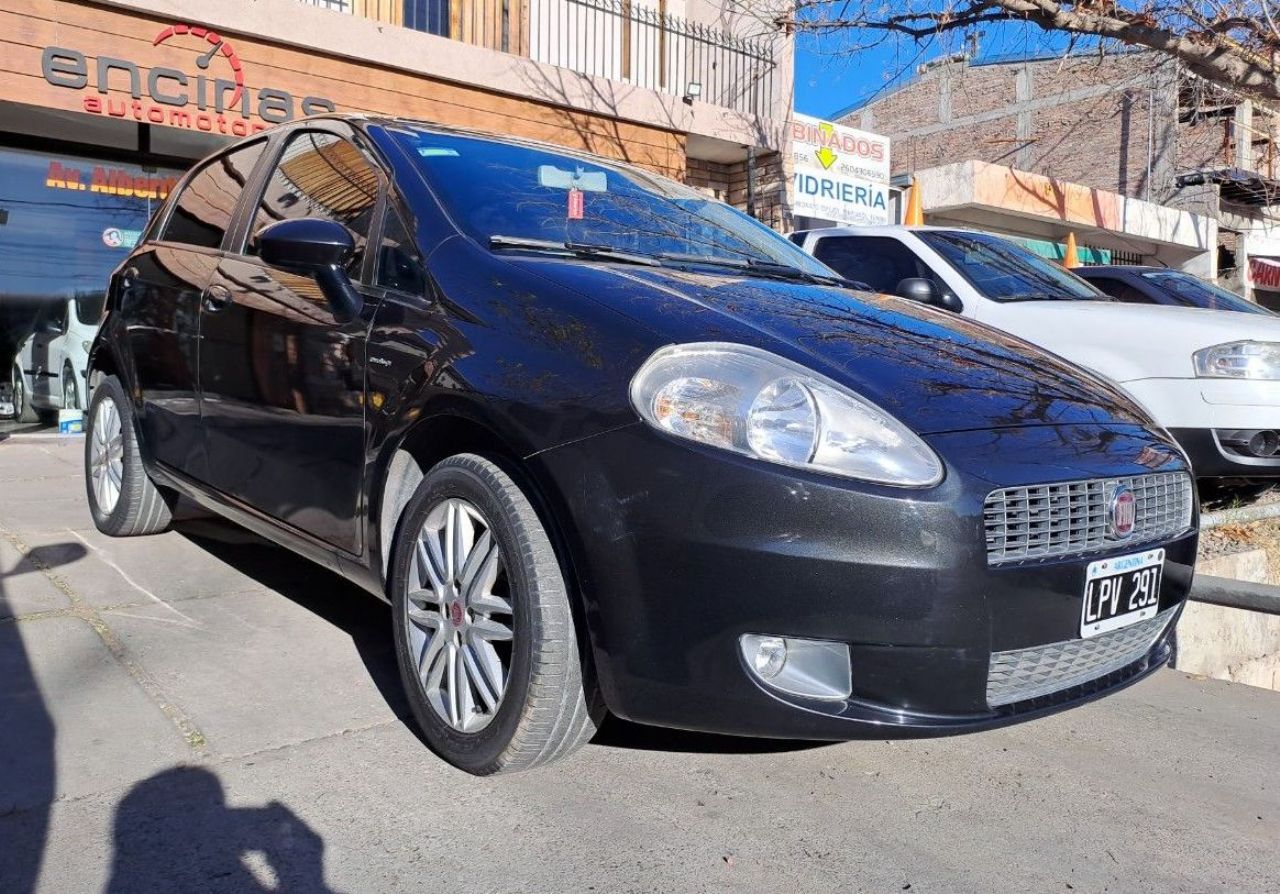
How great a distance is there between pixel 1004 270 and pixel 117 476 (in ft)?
16.6

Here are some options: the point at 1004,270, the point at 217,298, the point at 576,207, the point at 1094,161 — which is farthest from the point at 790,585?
the point at 1094,161

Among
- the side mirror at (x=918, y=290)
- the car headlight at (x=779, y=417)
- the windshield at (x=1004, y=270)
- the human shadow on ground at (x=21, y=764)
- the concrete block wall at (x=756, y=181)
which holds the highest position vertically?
the concrete block wall at (x=756, y=181)

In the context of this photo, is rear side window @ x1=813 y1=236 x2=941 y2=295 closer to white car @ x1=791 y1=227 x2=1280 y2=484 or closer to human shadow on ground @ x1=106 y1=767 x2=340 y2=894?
white car @ x1=791 y1=227 x2=1280 y2=484

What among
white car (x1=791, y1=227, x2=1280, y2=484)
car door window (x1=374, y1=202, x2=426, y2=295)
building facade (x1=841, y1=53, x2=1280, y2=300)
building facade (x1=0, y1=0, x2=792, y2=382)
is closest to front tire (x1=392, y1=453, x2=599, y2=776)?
car door window (x1=374, y1=202, x2=426, y2=295)

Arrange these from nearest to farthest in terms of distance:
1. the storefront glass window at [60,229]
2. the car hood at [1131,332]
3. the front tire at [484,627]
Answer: the front tire at [484,627]
the car hood at [1131,332]
the storefront glass window at [60,229]

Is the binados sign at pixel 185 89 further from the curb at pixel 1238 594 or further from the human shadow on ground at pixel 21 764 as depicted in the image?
the curb at pixel 1238 594

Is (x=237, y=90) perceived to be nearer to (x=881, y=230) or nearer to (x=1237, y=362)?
(x=881, y=230)

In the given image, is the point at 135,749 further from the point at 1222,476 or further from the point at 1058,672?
the point at 1222,476

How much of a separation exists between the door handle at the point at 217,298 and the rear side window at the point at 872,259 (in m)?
3.94

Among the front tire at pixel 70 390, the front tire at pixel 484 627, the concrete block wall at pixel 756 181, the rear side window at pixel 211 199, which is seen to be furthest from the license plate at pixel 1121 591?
the concrete block wall at pixel 756 181

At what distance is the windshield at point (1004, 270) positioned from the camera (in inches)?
246

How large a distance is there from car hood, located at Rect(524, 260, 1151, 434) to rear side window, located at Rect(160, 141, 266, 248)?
1.78 meters

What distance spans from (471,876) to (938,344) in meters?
1.71

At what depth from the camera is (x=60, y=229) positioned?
30.0ft
